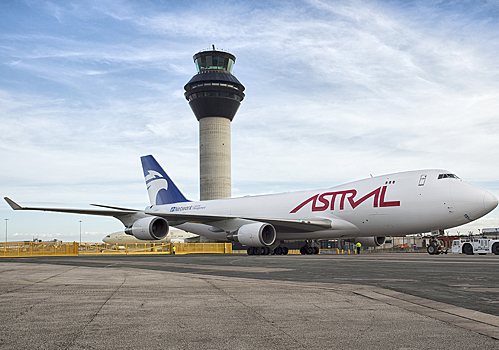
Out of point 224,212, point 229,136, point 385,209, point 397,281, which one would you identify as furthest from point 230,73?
point 397,281

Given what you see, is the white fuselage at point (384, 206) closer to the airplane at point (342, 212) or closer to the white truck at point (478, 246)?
the airplane at point (342, 212)

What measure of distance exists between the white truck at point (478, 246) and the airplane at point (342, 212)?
543 centimetres

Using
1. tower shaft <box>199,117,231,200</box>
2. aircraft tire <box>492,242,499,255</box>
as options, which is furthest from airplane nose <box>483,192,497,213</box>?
tower shaft <box>199,117,231,200</box>

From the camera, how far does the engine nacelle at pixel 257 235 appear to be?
1001 inches

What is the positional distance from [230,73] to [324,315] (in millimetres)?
70832

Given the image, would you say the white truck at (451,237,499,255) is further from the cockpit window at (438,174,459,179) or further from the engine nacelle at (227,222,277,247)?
the engine nacelle at (227,222,277,247)

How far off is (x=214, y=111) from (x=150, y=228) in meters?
46.6

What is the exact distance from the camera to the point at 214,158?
230ft

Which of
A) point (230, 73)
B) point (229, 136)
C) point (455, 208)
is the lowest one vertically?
point (455, 208)

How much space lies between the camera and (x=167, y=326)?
4.30 metres

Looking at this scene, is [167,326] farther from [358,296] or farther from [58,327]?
[358,296]

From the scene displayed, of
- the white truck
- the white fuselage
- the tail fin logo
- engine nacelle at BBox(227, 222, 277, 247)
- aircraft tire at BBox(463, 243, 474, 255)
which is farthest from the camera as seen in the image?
the tail fin logo

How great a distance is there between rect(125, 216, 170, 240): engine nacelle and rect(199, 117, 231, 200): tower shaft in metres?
41.4

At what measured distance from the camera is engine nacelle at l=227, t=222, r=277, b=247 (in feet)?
83.4
